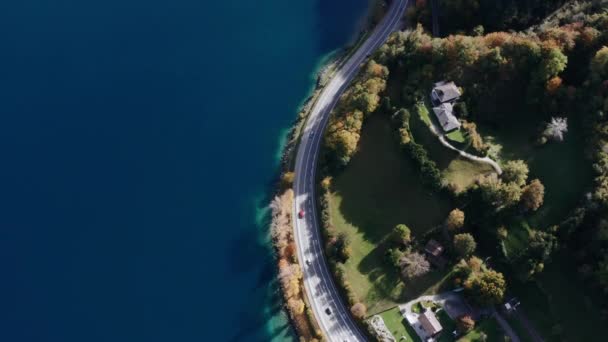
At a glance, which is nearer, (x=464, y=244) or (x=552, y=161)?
(x=464, y=244)

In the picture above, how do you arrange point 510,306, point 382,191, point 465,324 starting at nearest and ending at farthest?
point 465,324 → point 510,306 → point 382,191

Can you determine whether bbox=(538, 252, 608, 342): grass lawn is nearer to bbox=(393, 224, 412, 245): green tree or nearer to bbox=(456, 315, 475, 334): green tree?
bbox=(456, 315, 475, 334): green tree

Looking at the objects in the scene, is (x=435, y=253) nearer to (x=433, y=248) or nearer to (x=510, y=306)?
(x=433, y=248)

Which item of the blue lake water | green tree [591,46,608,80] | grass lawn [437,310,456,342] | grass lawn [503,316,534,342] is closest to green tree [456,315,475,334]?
grass lawn [437,310,456,342]

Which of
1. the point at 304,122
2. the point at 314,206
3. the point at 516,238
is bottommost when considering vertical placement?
the point at 516,238

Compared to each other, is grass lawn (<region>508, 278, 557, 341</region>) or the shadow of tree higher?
the shadow of tree

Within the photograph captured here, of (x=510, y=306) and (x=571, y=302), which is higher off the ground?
(x=510, y=306)

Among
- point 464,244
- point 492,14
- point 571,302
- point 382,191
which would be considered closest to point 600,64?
point 492,14
